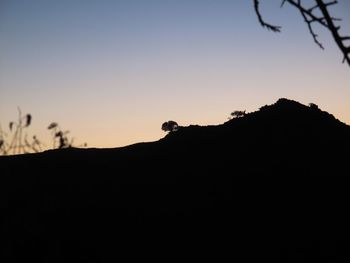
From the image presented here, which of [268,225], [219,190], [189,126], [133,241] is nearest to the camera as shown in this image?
[133,241]

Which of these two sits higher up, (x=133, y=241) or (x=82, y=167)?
(x=82, y=167)

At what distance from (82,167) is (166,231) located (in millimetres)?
3986

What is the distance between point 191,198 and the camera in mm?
10102

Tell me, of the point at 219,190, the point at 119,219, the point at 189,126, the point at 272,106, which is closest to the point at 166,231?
the point at 119,219

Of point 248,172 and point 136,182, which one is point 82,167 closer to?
point 136,182

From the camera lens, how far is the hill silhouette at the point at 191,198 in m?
8.38

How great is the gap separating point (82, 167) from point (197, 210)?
408cm

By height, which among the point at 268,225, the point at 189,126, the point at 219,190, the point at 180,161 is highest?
the point at 189,126

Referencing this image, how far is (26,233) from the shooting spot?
336 inches

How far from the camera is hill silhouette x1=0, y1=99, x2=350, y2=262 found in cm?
838

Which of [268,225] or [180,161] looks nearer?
[268,225]

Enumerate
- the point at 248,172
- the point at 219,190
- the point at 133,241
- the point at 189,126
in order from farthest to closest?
the point at 189,126
the point at 248,172
the point at 219,190
the point at 133,241

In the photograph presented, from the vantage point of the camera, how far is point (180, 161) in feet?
39.2

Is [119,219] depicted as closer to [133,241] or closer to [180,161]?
[133,241]
